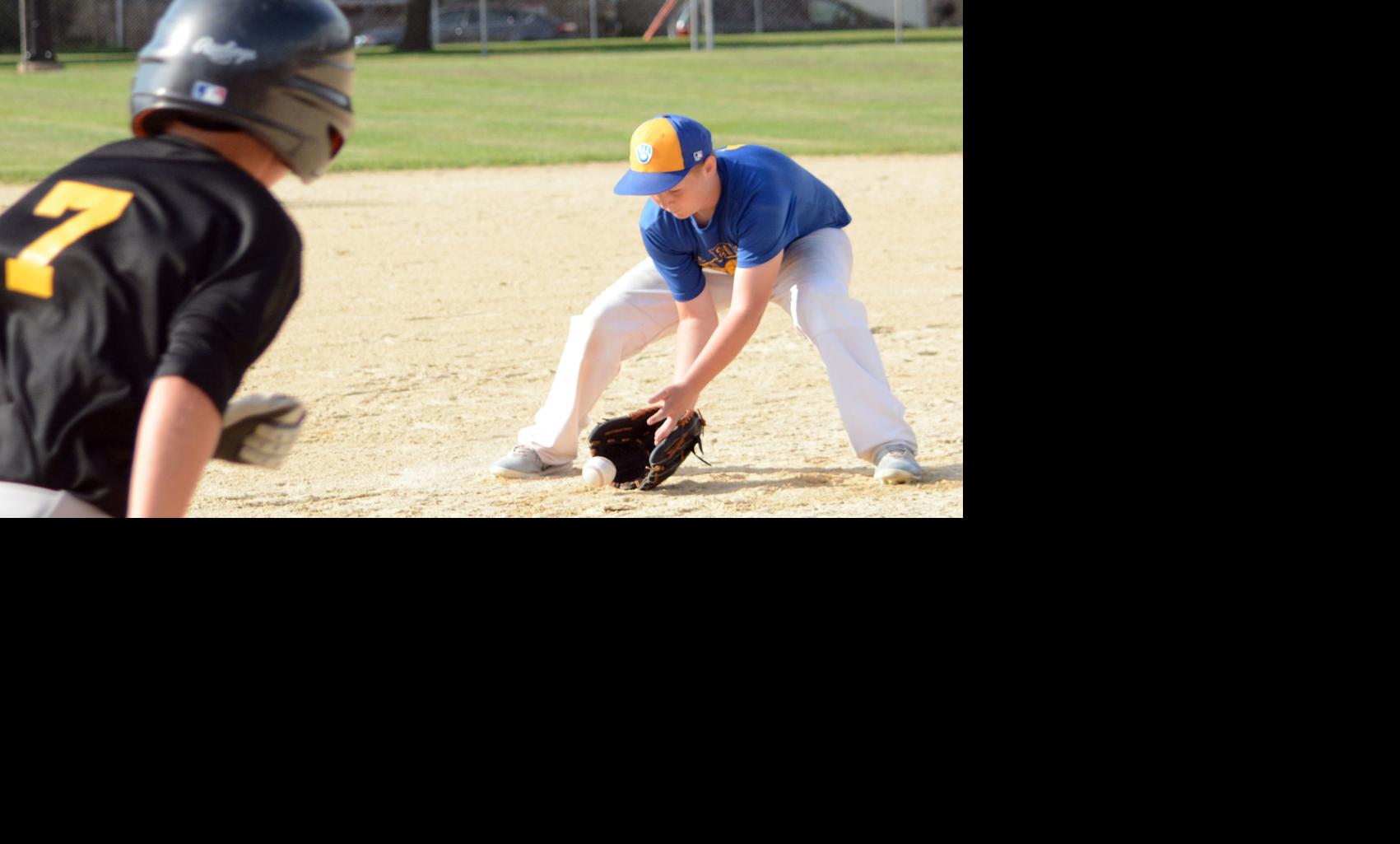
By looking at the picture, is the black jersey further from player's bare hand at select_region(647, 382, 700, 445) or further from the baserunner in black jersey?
player's bare hand at select_region(647, 382, 700, 445)

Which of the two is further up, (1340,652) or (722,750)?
(1340,652)

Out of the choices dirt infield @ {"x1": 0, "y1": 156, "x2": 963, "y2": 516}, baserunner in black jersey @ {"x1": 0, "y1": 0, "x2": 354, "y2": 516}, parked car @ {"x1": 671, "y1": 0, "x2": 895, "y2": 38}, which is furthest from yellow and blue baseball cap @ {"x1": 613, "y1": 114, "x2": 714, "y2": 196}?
parked car @ {"x1": 671, "y1": 0, "x2": 895, "y2": 38}

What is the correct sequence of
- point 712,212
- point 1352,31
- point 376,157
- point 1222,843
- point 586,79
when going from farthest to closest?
1. point 586,79
2. point 376,157
3. point 712,212
4. point 1352,31
5. point 1222,843

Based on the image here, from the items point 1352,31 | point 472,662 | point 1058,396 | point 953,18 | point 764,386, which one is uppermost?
point 953,18

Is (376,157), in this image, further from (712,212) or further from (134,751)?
A: (134,751)

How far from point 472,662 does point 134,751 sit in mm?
361

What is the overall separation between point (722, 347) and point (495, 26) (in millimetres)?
26026

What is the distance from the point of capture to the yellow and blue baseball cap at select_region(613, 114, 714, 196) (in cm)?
404

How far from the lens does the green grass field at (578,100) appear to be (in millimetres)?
14109

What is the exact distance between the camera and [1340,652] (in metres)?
1.56

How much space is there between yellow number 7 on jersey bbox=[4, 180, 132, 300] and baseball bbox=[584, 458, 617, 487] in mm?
3037

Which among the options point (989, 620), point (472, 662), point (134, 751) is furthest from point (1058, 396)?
point (134, 751)

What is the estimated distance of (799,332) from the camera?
4.77 m

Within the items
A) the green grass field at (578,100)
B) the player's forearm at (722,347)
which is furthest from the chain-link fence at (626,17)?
the player's forearm at (722,347)
